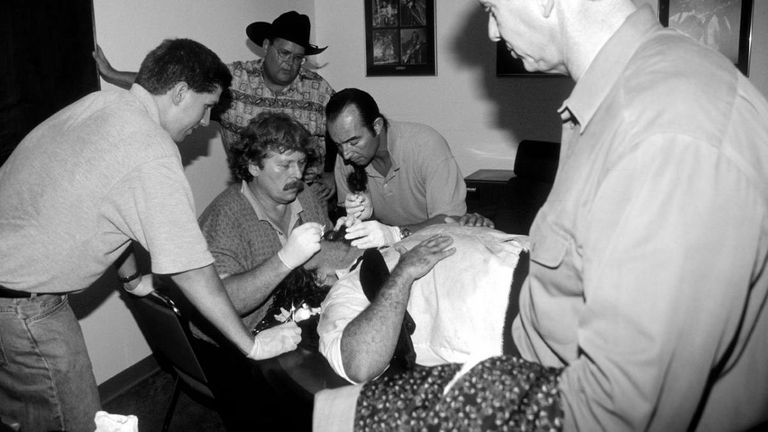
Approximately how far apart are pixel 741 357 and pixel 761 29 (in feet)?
10.6

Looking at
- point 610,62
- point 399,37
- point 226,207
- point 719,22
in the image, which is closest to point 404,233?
point 226,207

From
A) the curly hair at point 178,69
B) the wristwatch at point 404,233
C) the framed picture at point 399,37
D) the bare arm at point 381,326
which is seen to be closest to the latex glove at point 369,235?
the wristwatch at point 404,233

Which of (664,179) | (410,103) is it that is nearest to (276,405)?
(664,179)

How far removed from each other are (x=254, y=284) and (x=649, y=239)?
1.49 m

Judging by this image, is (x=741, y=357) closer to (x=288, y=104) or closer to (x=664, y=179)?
(x=664, y=179)

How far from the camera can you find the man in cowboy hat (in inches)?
125

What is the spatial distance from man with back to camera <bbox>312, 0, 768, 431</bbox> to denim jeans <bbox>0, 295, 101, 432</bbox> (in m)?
1.23

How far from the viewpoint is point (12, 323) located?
63.6 inches

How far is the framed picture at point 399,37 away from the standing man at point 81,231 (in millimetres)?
2554

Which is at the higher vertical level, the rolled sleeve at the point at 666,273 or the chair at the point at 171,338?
the rolled sleeve at the point at 666,273

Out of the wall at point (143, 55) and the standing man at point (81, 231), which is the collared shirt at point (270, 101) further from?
the standing man at point (81, 231)

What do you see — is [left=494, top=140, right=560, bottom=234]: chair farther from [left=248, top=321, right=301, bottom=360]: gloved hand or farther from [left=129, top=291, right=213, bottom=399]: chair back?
[left=129, top=291, right=213, bottom=399]: chair back

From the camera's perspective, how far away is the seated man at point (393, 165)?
269 cm

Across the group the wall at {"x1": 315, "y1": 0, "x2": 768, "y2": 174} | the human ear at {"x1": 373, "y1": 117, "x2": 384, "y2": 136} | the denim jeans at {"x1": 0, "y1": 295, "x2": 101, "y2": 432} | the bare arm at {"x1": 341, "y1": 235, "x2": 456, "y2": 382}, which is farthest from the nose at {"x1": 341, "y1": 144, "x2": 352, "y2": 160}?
the wall at {"x1": 315, "y1": 0, "x2": 768, "y2": 174}
